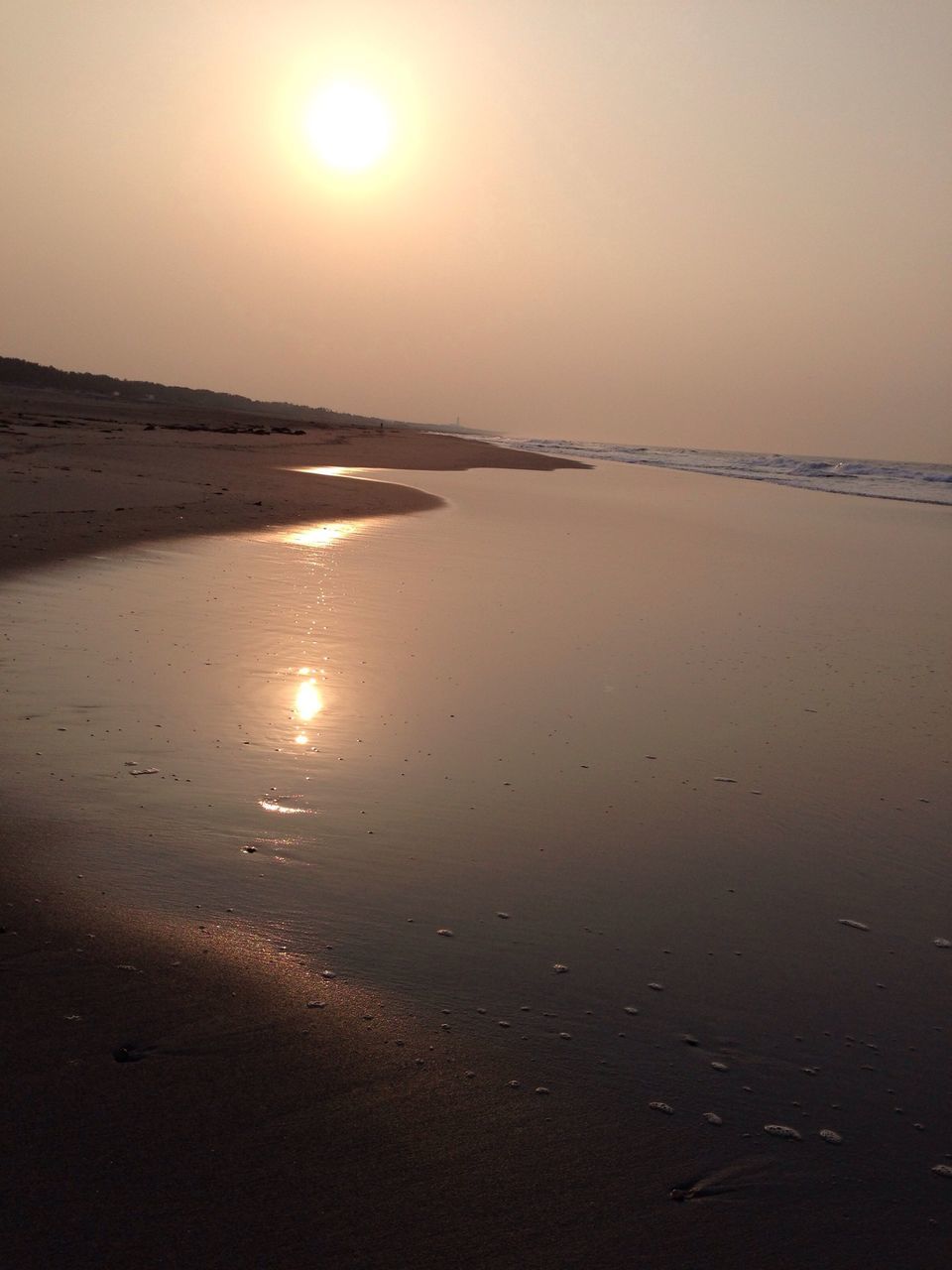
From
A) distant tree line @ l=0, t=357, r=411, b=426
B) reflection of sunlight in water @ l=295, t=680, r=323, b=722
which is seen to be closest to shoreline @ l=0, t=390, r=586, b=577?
reflection of sunlight in water @ l=295, t=680, r=323, b=722

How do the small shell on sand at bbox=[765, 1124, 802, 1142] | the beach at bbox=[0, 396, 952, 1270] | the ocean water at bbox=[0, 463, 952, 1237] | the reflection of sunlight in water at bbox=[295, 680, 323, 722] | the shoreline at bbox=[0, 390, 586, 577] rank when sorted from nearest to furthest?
the beach at bbox=[0, 396, 952, 1270] < the small shell on sand at bbox=[765, 1124, 802, 1142] < the ocean water at bbox=[0, 463, 952, 1237] < the reflection of sunlight in water at bbox=[295, 680, 323, 722] < the shoreline at bbox=[0, 390, 586, 577]

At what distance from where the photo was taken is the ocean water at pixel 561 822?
11.2ft

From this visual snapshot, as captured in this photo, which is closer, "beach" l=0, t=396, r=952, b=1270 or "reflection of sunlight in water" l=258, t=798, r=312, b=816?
"beach" l=0, t=396, r=952, b=1270

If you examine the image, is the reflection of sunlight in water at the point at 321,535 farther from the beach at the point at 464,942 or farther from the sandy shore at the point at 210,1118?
the sandy shore at the point at 210,1118

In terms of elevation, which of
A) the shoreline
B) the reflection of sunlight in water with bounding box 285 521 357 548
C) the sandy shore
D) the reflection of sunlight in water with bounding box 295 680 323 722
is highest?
the shoreline

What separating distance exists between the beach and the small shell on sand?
2 centimetres

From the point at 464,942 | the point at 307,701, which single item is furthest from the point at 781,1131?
the point at 307,701

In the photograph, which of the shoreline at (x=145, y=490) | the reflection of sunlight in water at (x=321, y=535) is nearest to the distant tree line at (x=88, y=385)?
the shoreline at (x=145, y=490)

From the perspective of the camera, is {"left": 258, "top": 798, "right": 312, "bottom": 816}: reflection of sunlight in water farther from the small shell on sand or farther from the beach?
the small shell on sand

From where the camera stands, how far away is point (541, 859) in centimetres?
490

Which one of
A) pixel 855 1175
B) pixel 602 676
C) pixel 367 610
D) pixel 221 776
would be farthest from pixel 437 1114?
pixel 367 610

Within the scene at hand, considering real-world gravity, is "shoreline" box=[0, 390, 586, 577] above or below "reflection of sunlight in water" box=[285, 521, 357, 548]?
above

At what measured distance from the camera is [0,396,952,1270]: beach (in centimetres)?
274

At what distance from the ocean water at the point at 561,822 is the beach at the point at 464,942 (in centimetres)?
2
